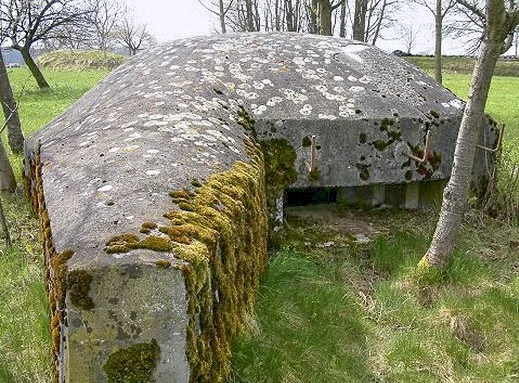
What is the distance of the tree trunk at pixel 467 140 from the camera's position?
3.84 metres

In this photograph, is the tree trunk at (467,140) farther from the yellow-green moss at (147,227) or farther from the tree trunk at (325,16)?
the tree trunk at (325,16)

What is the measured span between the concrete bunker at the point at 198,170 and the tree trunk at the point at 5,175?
24.1 inches

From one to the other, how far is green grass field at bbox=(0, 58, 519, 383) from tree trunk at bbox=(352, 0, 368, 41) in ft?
45.6

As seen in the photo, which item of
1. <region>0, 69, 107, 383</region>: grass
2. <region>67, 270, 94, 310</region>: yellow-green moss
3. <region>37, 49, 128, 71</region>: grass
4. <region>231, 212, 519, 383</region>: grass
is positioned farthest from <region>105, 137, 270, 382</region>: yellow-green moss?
<region>37, 49, 128, 71</region>: grass

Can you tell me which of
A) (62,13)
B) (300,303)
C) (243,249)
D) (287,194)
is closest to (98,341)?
(243,249)

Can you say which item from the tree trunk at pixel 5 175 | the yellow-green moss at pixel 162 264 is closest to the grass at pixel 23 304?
the tree trunk at pixel 5 175

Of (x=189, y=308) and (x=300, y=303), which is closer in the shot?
(x=189, y=308)

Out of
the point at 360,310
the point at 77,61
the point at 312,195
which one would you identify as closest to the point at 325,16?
the point at 312,195

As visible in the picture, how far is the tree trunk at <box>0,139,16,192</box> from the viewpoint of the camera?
5625 mm

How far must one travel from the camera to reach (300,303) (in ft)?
12.1

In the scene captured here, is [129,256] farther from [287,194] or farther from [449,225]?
[287,194]

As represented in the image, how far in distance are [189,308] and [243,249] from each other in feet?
3.53

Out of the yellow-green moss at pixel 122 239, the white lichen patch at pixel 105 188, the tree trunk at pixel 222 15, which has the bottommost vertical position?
the yellow-green moss at pixel 122 239

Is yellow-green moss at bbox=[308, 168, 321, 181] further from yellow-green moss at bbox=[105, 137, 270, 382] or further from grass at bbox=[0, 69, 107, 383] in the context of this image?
grass at bbox=[0, 69, 107, 383]
